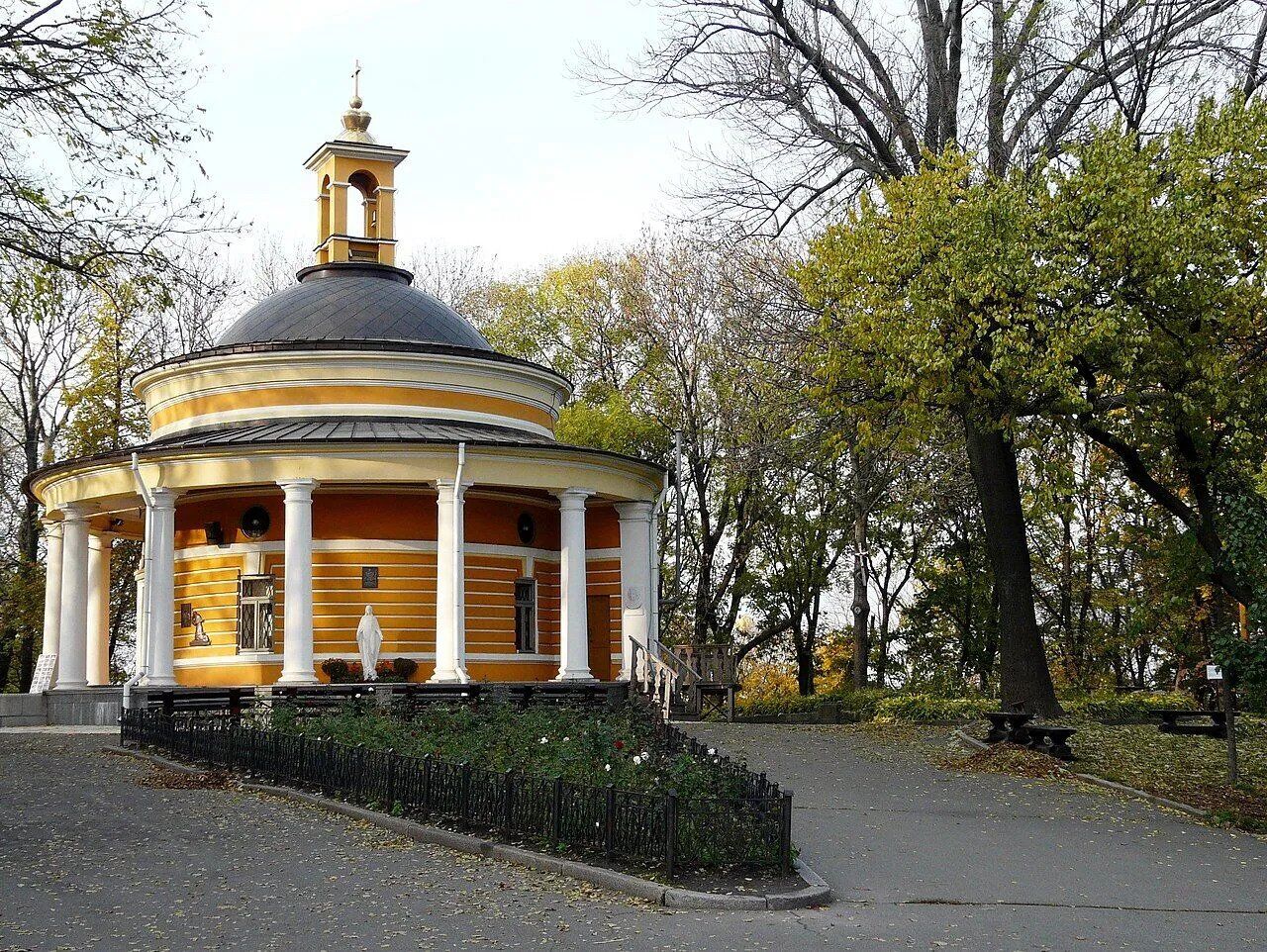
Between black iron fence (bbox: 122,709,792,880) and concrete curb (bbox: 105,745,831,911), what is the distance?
24 cm

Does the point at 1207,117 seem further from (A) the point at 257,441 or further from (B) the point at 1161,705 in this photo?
(A) the point at 257,441

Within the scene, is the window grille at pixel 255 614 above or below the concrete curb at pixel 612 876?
above

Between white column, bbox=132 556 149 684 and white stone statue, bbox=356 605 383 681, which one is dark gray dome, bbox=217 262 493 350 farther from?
white stone statue, bbox=356 605 383 681

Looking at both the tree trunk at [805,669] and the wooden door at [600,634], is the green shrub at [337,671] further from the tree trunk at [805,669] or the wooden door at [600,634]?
the tree trunk at [805,669]

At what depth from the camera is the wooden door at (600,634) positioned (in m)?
32.2

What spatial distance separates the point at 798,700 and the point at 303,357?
13.4 metres

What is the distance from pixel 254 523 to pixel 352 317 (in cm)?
564

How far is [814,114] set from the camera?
78.4 feet

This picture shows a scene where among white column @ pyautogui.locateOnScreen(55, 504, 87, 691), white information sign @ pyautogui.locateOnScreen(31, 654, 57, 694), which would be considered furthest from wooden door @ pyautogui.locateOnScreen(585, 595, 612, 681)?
white information sign @ pyautogui.locateOnScreen(31, 654, 57, 694)

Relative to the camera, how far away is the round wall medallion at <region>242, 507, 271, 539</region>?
29.5 metres

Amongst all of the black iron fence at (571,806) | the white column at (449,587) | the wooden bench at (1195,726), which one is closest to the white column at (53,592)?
the white column at (449,587)

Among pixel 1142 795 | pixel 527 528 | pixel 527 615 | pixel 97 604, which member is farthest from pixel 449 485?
pixel 1142 795

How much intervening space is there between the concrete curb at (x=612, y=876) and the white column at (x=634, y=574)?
16440 mm

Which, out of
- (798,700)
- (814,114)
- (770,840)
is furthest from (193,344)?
(770,840)
